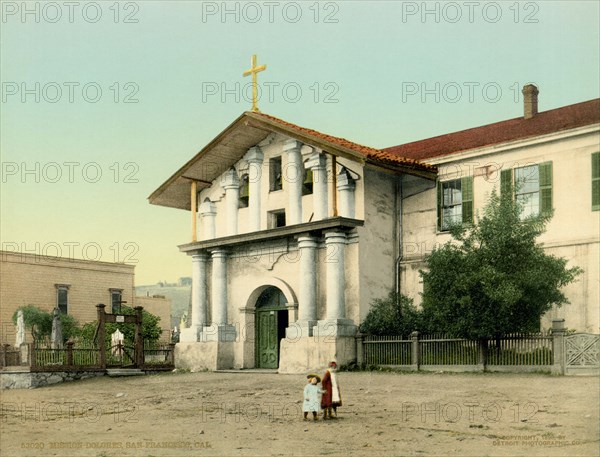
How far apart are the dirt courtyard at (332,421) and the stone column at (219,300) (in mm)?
5985

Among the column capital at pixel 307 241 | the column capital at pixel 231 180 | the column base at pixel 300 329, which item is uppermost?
the column capital at pixel 231 180

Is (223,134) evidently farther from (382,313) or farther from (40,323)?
(40,323)

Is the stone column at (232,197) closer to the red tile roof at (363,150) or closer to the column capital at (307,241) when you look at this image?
the red tile roof at (363,150)

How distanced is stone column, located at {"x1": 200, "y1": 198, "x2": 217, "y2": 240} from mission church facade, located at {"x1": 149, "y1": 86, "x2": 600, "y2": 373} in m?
0.04

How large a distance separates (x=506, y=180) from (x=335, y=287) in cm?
571

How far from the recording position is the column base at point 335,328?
2282 centimetres

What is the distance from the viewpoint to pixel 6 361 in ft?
90.2

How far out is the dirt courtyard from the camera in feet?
36.0

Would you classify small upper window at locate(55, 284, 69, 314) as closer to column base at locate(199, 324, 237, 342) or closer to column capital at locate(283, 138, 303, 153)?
column base at locate(199, 324, 237, 342)

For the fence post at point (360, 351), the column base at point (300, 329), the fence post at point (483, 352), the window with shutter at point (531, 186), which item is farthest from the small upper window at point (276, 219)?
the fence post at point (483, 352)

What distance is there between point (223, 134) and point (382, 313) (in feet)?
26.2

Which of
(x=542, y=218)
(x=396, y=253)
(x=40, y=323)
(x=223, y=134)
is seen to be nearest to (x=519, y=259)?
(x=542, y=218)

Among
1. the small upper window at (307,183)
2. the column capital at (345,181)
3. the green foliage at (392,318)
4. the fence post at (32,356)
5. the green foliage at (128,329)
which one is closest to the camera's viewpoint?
the green foliage at (392,318)

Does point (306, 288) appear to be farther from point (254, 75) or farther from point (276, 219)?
point (254, 75)
